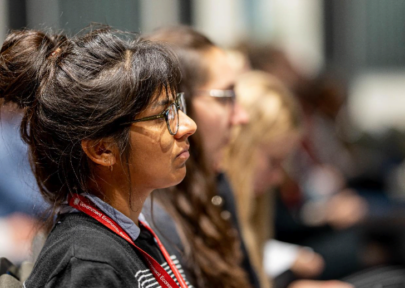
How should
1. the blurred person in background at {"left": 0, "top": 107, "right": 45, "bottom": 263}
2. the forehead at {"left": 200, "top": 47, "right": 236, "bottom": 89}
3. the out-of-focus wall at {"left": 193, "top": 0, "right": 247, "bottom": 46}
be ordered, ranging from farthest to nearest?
the out-of-focus wall at {"left": 193, "top": 0, "right": 247, "bottom": 46} < the forehead at {"left": 200, "top": 47, "right": 236, "bottom": 89} < the blurred person in background at {"left": 0, "top": 107, "right": 45, "bottom": 263}

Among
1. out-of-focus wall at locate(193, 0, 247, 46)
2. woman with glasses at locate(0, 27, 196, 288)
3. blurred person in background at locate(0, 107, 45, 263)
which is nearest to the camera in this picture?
woman with glasses at locate(0, 27, 196, 288)

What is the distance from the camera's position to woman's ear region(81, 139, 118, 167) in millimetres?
1086

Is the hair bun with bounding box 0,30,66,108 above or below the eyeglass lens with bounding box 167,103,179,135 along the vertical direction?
above

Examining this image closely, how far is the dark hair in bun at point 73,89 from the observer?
1063mm

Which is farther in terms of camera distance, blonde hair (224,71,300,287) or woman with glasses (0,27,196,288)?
blonde hair (224,71,300,287)

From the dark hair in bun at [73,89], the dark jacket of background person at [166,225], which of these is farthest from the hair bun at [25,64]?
the dark jacket of background person at [166,225]

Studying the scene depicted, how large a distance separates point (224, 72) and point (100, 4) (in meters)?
4.28

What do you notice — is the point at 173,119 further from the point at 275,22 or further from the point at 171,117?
the point at 275,22

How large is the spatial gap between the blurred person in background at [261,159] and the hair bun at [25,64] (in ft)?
4.30

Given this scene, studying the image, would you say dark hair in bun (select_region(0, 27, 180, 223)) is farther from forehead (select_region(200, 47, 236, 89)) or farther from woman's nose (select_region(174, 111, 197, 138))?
forehead (select_region(200, 47, 236, 89))

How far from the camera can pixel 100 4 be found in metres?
5.89

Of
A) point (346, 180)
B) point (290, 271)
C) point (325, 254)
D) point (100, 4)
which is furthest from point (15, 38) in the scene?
point (100, 4)

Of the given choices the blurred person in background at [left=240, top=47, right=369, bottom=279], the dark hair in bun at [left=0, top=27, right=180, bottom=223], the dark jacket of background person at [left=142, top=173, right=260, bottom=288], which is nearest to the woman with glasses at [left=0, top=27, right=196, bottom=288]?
the dark hair in bun at [left=0, top=27, right=180, bottom=223]

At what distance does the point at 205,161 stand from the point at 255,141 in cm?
67
